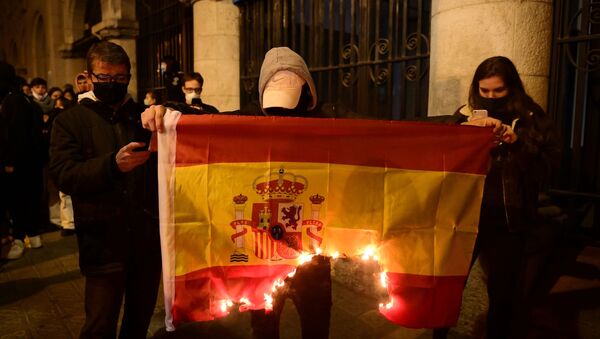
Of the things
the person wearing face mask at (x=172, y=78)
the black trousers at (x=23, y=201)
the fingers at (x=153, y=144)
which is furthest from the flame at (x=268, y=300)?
the black trousers at (x=23, y=201)

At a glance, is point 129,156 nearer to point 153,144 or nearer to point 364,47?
point 153,144

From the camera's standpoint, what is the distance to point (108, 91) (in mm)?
2322

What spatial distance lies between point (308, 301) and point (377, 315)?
5.32 ft

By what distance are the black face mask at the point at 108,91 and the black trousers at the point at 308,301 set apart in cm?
131

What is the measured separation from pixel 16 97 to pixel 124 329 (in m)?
4.10

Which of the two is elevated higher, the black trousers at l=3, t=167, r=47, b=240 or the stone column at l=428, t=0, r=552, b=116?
the stone column at l=428, t=0, r=552, b=116

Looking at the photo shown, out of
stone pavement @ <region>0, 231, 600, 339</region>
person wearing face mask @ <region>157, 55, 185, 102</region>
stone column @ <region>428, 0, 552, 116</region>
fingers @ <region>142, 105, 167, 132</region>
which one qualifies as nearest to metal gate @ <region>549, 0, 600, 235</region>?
stone column @ <region>428, 0, 552, 116</region>

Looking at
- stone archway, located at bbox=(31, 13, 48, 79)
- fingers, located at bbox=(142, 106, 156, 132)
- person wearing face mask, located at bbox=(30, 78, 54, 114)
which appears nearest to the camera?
fingers, located at bbox=(142, 106, 156, 132)

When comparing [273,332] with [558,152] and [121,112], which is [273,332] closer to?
[121,112]

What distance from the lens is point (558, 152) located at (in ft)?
8.41

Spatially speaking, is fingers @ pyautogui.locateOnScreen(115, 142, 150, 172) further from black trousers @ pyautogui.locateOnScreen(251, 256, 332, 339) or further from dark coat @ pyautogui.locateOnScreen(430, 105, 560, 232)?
dark coat @ pyautogui.locateOnScreen(430, 105, 560, 232)

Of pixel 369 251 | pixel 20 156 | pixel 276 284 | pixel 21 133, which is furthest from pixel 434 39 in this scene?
pixel 20 156

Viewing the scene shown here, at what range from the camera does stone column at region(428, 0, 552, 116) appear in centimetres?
332

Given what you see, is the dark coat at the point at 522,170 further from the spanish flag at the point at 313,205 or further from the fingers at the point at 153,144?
the fingers at the point at 153,144
